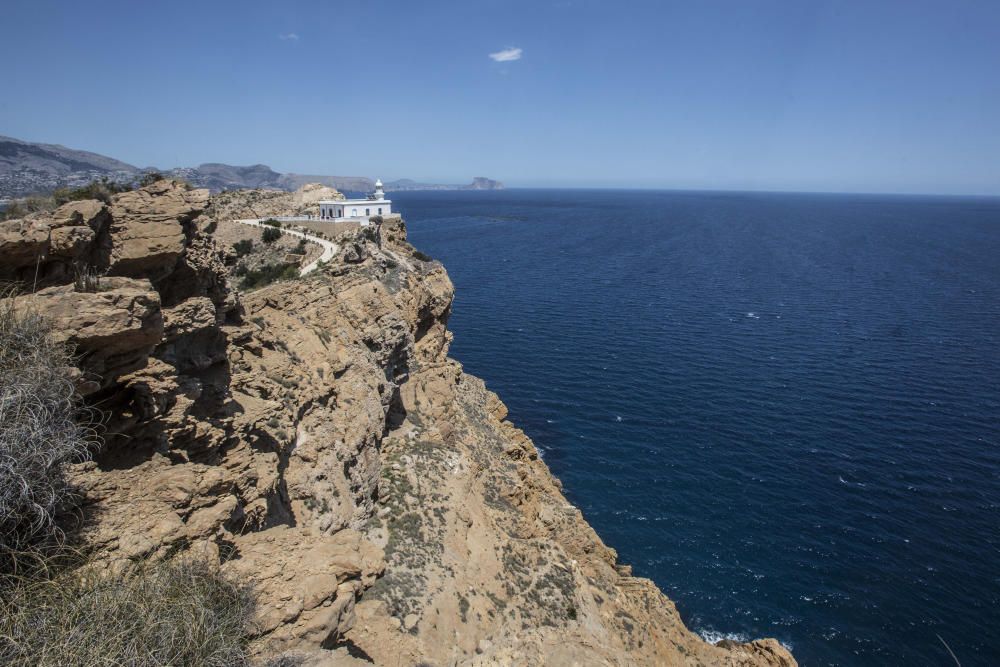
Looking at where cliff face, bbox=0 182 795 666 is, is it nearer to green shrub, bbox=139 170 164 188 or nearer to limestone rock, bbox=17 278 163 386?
limestone rock, bbox=17 278 163 386

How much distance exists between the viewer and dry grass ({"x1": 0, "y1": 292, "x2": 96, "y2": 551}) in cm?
891

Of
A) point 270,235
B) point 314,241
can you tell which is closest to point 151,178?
point 314,241

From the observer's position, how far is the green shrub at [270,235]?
3950 centimetres

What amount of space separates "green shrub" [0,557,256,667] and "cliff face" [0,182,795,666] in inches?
32.7

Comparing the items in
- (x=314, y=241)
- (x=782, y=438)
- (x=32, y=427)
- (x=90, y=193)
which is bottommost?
(x=782, y=438)

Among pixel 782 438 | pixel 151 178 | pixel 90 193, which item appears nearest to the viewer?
pixel 90 193

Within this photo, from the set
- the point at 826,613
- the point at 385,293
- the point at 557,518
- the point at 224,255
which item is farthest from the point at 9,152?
the point at 826,613

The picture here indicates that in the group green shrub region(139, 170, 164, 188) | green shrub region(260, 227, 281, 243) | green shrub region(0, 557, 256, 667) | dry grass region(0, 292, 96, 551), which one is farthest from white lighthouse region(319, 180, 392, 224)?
green shrub region(0, 557, 256, 667)

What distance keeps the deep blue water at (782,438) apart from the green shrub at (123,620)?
31.0 m

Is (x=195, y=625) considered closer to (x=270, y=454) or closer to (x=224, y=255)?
(x=270, y=454)

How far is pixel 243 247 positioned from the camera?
123 feet

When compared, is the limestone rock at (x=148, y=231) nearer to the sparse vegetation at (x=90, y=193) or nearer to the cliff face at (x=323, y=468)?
the cliff face at (x=323, y=468)

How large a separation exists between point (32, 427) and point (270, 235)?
32500mm

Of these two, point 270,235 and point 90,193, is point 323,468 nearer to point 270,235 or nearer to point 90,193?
point 90,193
